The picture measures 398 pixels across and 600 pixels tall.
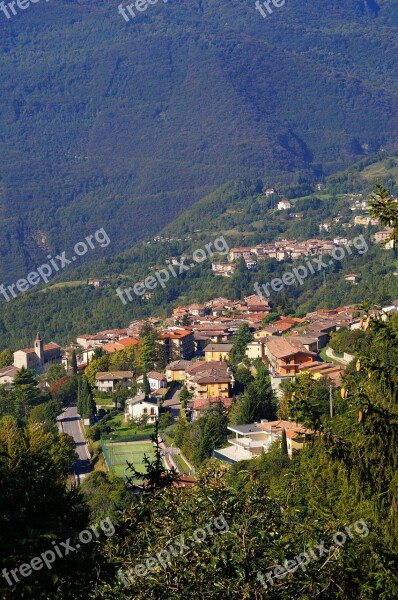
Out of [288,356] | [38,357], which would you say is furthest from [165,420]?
[38,357]

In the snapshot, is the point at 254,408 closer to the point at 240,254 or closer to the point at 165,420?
the point at 165,420

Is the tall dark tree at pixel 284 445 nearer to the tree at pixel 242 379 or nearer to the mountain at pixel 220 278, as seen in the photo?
the tree at pixel 242 379

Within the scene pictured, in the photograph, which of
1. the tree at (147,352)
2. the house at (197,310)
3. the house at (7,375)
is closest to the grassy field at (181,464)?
the tree at (147,352)

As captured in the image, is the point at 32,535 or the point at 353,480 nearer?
the point at 32,535

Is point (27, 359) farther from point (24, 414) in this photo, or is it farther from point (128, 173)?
point (128, 173)

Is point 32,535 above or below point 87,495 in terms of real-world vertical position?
above

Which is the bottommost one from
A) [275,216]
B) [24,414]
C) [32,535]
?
[275,216]

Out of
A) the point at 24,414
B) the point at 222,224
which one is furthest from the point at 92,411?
the point at 222,224

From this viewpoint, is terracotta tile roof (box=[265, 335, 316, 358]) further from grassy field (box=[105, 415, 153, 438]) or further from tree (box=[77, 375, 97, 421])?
tree (box=[77, 375, 97, 421])
